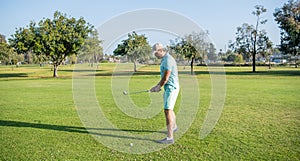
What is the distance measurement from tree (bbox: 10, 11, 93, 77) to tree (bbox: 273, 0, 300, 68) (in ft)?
130

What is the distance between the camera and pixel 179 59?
50.3m

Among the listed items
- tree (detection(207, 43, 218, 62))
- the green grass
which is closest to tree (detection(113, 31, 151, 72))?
tree (detection(207, 43, 218, 62))

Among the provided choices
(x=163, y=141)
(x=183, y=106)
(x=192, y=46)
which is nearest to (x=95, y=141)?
(x=163, y=141)

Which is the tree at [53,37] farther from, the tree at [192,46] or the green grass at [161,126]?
the green grass at [161,126]

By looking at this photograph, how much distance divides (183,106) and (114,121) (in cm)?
458

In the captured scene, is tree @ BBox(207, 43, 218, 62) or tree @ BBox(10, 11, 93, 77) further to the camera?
tree @ BBox(10, 11, 93, 77)

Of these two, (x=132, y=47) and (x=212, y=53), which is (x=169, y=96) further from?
(x=132, y=47)

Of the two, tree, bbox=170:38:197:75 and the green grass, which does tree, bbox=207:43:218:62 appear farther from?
the green grass

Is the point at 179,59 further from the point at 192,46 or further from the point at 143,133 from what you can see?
the point at 143,133

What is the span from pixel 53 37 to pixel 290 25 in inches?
1766

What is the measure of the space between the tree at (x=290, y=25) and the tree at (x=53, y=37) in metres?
39.7

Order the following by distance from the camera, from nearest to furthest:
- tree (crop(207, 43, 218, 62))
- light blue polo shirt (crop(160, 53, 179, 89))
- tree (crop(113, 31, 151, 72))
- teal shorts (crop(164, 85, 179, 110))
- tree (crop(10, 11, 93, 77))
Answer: light blue polo shirt (crop(160, 53, 179, 89)), teal shorts (crop(164, 85, 179, 110)), tree (crop(207, 43, 218, 62)), tree (crop(10, 11, 93, 77)), tree (crop(113, 31, 151, 72))

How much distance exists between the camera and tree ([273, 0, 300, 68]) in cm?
5169

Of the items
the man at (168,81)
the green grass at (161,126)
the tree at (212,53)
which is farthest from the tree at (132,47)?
the man at (168,81)
